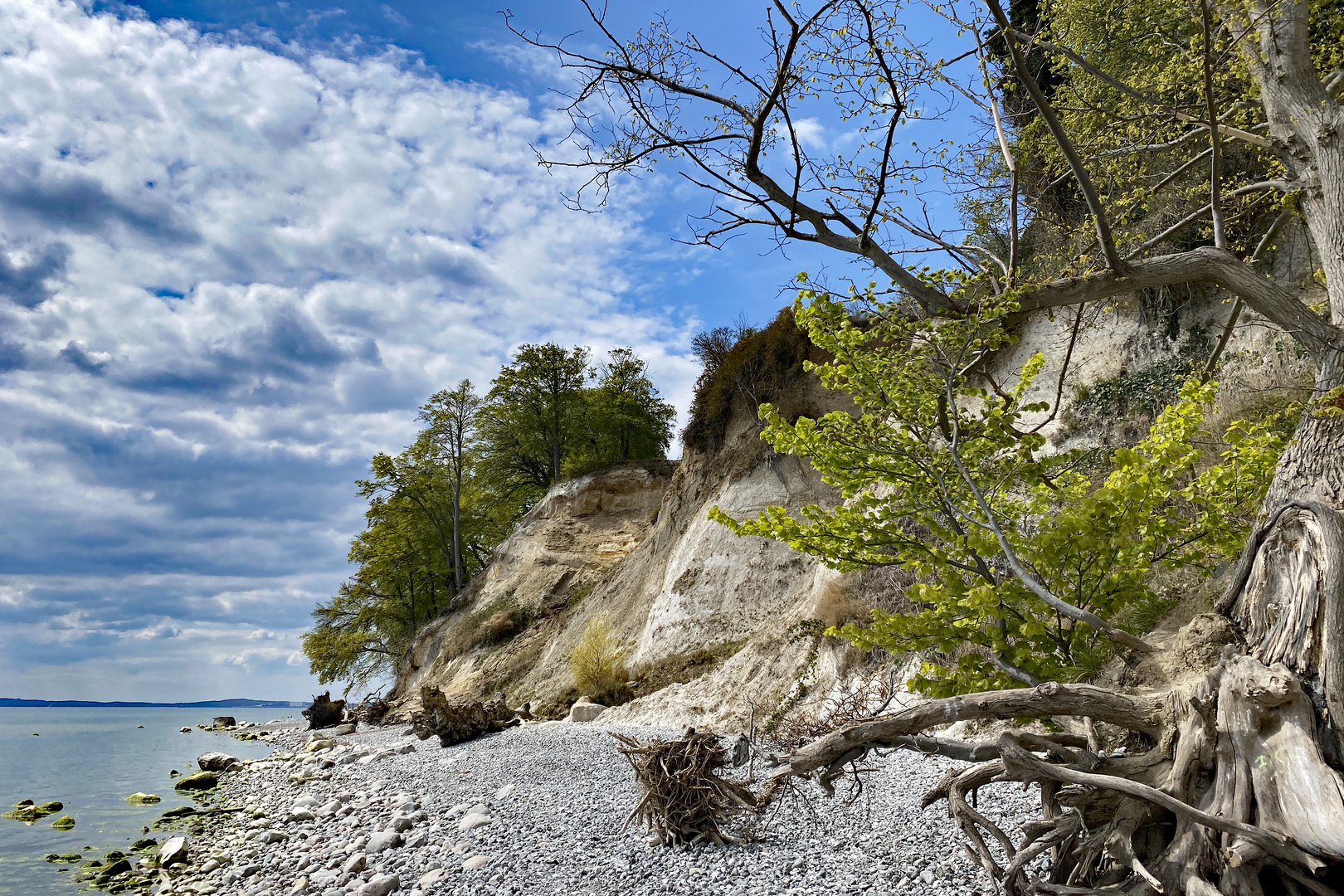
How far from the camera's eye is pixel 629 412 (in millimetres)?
35500

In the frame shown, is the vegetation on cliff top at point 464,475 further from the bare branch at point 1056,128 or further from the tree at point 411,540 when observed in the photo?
the bare branch at point 1056,128

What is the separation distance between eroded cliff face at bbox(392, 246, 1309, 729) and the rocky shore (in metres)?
1.62

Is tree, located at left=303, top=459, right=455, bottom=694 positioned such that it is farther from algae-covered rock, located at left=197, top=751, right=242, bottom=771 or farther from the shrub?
algae-covered rock, located at left=197, top=751, right=242, bottom=771

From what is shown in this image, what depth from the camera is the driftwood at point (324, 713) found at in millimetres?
25156

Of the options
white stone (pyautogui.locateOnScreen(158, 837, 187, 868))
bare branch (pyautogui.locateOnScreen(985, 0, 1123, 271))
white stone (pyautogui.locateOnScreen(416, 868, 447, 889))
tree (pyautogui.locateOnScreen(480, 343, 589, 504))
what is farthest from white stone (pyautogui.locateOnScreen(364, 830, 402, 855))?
tree (pyautogui.locateOnScreen(480, 343, 589, 504))

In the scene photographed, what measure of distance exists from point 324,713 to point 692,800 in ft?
80.0

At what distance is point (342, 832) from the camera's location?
26.2ft

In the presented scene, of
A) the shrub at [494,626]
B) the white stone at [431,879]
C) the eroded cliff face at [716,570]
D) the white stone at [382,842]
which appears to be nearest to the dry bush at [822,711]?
the eroded cliff face at [716,570]

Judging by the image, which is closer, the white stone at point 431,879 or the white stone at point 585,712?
the white stone at point 431,879

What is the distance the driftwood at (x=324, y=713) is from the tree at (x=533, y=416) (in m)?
13.1

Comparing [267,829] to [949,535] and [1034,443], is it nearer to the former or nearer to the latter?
[949,535]

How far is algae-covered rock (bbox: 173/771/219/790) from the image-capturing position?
14.0 m

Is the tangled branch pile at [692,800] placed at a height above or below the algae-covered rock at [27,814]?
above

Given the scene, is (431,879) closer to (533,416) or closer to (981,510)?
(981,510)
